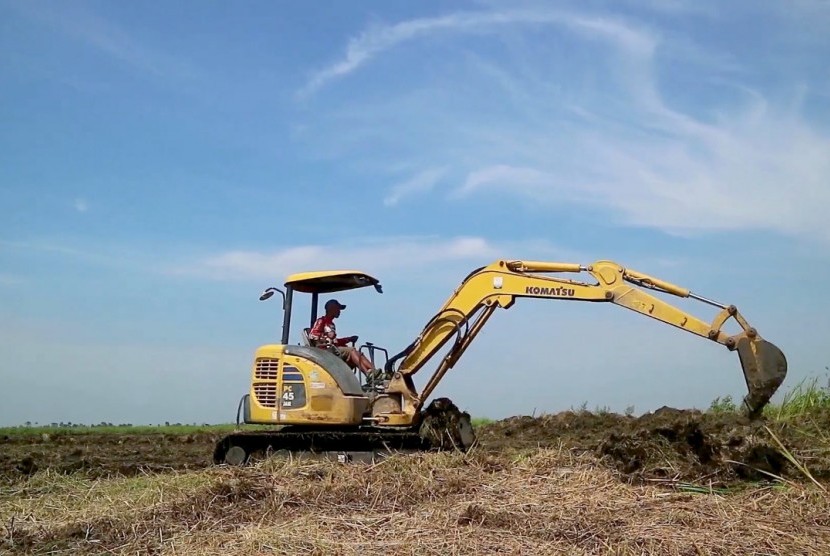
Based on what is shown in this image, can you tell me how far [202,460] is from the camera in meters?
16.0

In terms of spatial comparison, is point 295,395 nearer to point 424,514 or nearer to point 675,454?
point 424,514

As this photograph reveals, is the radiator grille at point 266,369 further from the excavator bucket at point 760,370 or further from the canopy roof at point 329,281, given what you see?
the excavator bucket at point 760,370

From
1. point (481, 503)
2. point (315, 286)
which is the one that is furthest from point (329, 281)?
point (481, 503)

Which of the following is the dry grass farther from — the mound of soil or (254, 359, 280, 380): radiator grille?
(254, 359, 280, 380): radiator grille

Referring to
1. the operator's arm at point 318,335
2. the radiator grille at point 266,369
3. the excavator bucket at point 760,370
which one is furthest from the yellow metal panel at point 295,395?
the excavator bucket at point 760,370


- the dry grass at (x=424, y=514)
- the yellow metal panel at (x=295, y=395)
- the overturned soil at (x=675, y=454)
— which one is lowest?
the dry grass at (x=424, y=514)

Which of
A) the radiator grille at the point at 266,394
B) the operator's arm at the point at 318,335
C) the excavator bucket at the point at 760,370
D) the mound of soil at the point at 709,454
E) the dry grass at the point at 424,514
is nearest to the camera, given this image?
the dry grass at the point at 424,514

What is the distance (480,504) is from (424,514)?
1.81ft

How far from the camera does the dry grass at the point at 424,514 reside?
23.5ft

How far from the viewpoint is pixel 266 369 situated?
41.4 feet

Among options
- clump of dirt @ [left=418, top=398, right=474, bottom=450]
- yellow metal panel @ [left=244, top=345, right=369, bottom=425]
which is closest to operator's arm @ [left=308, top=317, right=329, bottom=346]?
yellow metal panel @ [left=244, top=345, right=369, bottom=425]

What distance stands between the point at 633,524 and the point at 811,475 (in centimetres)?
247

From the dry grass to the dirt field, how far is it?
21mm

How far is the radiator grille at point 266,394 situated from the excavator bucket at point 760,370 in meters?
6.00
